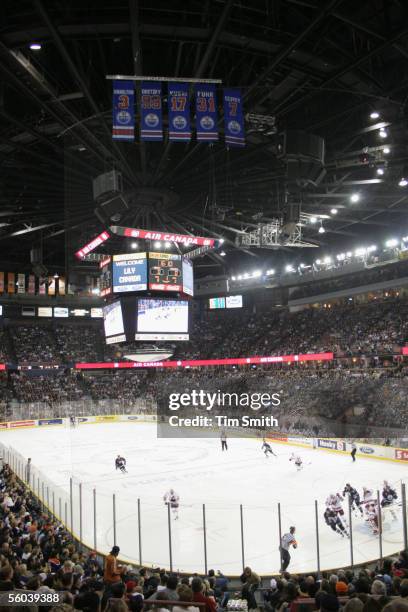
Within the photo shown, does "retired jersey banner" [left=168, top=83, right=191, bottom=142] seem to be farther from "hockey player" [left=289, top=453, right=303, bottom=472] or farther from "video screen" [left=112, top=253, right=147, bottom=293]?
"hockey player" [left=289, top=453, right=303, bottom=472]

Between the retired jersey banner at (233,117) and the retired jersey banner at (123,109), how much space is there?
99.3 inches

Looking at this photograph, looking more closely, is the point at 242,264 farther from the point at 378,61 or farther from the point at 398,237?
the point at 378,61

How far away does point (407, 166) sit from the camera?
63.0ft

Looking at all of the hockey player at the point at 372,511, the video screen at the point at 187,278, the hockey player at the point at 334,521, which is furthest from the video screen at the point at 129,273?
the hockey player at the point at 372,511

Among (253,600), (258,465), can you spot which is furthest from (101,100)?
(258,465)

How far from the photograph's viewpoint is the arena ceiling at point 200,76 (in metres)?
11.6

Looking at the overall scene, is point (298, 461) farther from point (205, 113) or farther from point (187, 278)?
point (205, 113)

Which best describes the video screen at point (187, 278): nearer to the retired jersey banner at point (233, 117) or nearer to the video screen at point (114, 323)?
the video screen at point (114, 323)

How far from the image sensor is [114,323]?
2225 centimetres

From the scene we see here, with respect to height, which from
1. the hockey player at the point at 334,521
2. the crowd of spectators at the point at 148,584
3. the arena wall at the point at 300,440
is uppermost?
the crowd of spectators at the point at 148,584

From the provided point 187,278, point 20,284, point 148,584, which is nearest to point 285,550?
point 148,584

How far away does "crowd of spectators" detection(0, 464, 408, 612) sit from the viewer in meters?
4.96

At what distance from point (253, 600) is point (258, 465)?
58.3ft

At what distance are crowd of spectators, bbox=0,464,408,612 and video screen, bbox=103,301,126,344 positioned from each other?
8.51 m
